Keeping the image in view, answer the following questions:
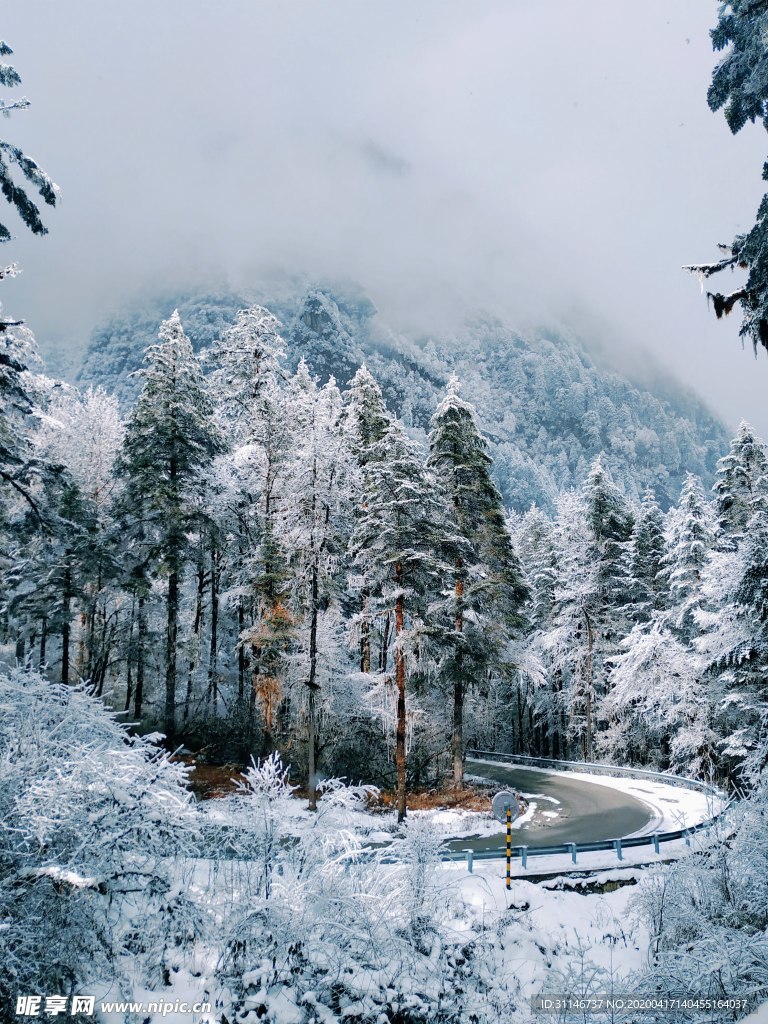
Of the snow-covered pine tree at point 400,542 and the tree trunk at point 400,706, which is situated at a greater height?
the snow-covered pine tree at point 400,542

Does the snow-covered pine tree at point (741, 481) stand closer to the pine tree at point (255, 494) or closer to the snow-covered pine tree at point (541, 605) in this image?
the snow-covered pine tree at point (541, 605)

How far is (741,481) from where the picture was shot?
25547 mm

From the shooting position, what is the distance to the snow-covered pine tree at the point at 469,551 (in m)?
24.0

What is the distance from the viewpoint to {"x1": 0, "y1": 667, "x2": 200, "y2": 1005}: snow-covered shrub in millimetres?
6211

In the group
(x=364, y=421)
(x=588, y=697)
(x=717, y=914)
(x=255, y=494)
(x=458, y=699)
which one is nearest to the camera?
(x=717, y=914)

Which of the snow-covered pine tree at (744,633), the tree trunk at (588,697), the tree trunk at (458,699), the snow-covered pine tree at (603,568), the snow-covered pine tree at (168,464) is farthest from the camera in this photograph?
the snow-covered pine tree at (603,568)

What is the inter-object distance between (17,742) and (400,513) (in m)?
15.4

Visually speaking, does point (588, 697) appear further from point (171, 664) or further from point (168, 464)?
point (168, 464)

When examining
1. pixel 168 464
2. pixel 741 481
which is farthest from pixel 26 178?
pixel 741 481

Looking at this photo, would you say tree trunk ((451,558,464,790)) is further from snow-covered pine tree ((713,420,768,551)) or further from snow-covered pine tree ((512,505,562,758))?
snow-covered pine tree ((512,505,562,758))

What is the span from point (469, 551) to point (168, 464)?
→ 13575 mm

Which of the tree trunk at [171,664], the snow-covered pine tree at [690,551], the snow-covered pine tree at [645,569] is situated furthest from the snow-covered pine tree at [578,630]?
the tree trunk at [171,664]

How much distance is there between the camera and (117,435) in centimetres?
3303

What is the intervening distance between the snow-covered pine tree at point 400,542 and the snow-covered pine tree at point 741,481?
13.8 meters
